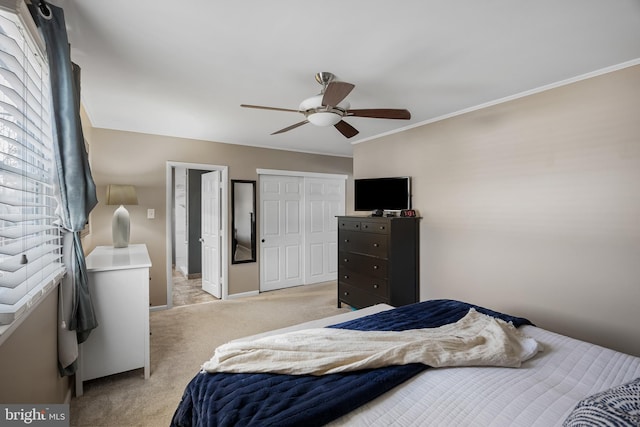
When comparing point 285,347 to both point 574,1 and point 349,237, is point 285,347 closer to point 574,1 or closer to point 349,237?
point 574,1

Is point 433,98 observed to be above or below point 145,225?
above

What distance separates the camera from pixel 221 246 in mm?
4422

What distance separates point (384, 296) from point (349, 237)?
0.91m

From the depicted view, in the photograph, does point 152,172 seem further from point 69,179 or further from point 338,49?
point 338,49

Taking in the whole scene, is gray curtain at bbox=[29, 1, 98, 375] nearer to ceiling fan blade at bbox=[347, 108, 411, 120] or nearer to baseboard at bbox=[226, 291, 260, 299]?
ceiling fan blade at bbox=[347, 108, 411, 120]

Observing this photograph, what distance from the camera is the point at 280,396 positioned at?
3.61 ft

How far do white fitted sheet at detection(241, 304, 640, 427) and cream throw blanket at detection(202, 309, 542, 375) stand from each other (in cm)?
6

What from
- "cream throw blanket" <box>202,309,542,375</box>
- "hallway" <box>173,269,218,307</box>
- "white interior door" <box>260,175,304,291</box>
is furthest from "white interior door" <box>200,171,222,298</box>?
"cream throw blanket" <box>202,309,542,375</box>

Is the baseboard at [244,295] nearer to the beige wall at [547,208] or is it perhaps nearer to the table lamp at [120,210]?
the table lamp at [120,210]

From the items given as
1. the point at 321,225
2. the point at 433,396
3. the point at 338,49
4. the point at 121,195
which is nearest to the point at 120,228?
the point at 121,195

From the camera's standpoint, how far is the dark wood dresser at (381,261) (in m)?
3.38

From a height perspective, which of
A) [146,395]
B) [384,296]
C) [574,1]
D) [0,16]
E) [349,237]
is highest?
[574,1]

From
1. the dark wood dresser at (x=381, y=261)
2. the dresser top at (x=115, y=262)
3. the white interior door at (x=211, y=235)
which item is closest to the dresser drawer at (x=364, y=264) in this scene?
the dark wood dresser at (x=381, y=261)

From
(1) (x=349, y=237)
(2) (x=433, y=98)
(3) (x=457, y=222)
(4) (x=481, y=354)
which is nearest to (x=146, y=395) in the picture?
(4) (x=481, y=354)
